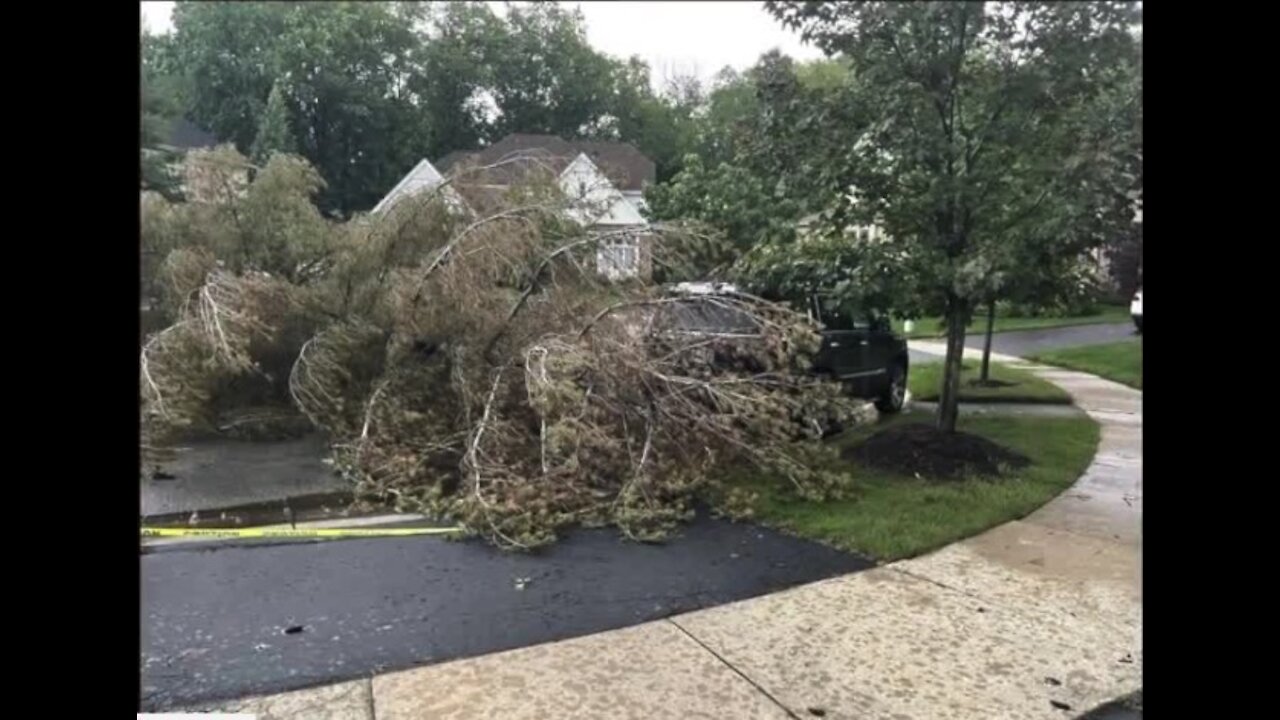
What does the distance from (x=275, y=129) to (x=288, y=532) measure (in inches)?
801

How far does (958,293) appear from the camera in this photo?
6.73 m

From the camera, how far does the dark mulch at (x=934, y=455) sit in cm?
721

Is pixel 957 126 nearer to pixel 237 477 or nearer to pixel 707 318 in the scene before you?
pixel 707 318

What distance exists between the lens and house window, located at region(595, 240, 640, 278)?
769 cm

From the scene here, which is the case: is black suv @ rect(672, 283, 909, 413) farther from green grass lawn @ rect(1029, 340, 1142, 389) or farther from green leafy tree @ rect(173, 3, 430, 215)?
green leafy tree @ rect(173, 3, 430, 215)

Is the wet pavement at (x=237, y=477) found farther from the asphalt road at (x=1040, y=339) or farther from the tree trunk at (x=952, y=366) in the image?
the asphalt road at (x=1040, y=339)

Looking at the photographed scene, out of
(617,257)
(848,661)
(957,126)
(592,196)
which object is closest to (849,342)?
(957,126)

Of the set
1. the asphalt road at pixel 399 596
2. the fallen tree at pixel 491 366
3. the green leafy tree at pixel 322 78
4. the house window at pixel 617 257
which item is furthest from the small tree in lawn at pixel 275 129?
the asphalt road at pixel 399 596

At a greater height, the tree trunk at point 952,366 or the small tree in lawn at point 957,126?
the small tree in lawn at point 957,126

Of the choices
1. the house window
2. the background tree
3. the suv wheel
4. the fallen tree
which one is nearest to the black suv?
the suv wheel

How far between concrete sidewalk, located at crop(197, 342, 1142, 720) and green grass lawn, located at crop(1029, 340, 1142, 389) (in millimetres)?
10341

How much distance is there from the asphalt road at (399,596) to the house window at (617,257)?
2768mm

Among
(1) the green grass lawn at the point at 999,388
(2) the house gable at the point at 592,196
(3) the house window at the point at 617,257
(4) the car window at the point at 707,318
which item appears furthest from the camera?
(1) the green grass lawn at the point at 999,388
